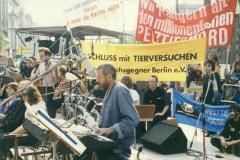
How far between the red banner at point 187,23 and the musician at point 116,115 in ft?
16.5

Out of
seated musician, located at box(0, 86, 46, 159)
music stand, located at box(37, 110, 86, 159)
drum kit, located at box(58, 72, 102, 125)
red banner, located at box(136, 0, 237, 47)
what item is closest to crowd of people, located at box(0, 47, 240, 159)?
seated musician, located at box(0, 86, 46, 159)

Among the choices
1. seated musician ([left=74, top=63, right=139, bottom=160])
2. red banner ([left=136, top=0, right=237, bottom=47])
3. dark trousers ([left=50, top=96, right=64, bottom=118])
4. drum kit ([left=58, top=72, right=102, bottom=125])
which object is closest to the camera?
seated musician ([left=74, top=63, right=139, bottom=160])

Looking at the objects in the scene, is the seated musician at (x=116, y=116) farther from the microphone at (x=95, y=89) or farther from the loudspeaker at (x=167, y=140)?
the loudspeaker at (x=167, y=140)

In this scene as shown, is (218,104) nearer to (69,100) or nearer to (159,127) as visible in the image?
(159,127)

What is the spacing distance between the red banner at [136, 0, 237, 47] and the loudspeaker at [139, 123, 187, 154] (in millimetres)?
2403

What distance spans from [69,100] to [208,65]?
3.10m

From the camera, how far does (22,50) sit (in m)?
26.3

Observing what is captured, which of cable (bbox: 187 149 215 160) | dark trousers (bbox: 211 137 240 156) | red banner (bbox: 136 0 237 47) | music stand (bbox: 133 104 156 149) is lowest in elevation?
cable (bbox: 187 149 215 160)

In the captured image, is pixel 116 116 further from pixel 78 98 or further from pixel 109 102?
pixel 78 98

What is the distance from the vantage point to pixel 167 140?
7391mm

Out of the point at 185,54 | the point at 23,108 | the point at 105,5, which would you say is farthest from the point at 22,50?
the point at 23,108

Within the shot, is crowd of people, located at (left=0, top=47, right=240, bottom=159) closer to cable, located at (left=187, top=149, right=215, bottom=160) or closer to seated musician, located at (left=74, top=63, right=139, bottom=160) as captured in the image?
seated musician, located at (left=74, top=63, right=139, bottom=160)

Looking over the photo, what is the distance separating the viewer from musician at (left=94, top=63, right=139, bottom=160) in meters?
3.98

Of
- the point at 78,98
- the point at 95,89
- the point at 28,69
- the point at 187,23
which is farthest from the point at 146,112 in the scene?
the point at 28,69
